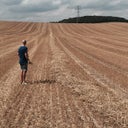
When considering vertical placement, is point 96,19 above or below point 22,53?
below

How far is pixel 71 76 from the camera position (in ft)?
59.7

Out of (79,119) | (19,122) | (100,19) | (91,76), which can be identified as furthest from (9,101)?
(100,19)

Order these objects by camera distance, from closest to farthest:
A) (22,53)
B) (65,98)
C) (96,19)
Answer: (65,98), (22,53), (96,19)

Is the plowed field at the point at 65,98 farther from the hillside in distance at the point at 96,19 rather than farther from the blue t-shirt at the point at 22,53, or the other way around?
the hillside in distance at the point at 96,19

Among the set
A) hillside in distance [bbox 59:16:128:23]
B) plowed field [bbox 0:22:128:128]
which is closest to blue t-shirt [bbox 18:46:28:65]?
plowed field [bbox 0:22:128:128]

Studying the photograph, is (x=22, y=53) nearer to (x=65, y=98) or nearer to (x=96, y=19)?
(x=65, y=98)

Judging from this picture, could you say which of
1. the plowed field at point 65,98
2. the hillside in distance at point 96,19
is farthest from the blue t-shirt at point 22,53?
the hillside in distance at point 96,19

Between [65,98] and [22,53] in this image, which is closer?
[65,98]

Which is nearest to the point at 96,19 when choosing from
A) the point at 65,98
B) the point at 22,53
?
the point at 22,53

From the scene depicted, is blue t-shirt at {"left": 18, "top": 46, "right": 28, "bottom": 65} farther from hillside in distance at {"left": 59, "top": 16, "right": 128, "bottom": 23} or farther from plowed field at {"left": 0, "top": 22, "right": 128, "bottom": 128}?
hillside in distance at {"left": 59, "top": 16, "right": 128, "bottom": 23}

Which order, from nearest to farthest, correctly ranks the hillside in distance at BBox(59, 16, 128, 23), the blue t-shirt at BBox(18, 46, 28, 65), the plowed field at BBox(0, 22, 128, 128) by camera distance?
the plowed field at BBox(0, 22, 128, 128), the blue t-shirt at BBox(18, 46, 28, 65), the hillside in distance at BBox(59, 16, 128, 23)

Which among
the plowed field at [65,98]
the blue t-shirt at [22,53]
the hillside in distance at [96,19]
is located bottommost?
the hillside in distance at [96,19]

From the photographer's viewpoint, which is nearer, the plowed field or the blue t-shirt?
the plowed field

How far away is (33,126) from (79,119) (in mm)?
1452
